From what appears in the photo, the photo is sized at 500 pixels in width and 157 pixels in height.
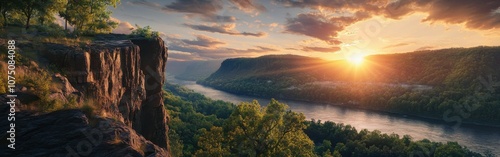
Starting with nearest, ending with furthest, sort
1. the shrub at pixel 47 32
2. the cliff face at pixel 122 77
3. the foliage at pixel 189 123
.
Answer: the cliff face at pixel 122 77 → the shrub at pixel 47 32 → the foliage at pixel 189 123

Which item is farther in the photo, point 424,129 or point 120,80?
point 424,129

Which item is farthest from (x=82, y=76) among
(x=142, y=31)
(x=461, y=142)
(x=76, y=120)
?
(x=461, y=142)

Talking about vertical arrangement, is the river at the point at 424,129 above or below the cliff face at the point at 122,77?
below

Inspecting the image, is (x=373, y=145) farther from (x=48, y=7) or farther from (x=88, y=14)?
(x=48, y=7)

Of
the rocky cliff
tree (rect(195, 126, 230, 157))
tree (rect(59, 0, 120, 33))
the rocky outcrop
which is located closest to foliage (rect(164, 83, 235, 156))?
tree (rect(195, 126, 230, 157))

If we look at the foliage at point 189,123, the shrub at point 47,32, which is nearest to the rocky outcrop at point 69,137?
the shrub at point 47,32

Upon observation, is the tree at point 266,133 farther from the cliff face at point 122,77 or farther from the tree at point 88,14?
the tree at point 88,14

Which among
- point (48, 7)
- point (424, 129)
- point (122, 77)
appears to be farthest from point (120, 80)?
point (424, 129)

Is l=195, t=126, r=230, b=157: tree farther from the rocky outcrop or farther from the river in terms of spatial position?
the river
